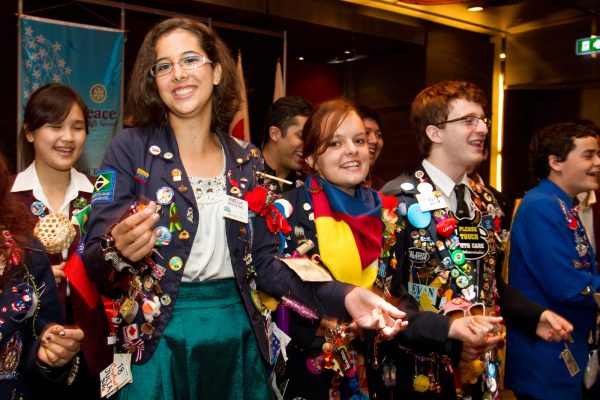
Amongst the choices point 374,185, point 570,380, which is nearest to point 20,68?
point 374,185

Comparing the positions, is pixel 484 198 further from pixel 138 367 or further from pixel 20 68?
pixel 20 68

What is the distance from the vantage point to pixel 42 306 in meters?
1.77

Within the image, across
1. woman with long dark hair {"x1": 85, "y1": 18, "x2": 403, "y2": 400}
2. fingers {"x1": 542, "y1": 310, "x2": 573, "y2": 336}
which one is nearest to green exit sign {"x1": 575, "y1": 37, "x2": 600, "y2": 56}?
fingers {"x1": 542, "y1": 310, "x2": 573, "y2": 336}

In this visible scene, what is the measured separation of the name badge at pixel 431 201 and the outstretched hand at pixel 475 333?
550mm

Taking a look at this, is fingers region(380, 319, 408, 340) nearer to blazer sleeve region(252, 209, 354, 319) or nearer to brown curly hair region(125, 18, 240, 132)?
blazer sleeve region(252, 209, 354, 319)

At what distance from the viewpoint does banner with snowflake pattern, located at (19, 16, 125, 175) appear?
16.4 feet

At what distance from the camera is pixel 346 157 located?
2.37 m

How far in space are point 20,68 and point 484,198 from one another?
4080 millimetres

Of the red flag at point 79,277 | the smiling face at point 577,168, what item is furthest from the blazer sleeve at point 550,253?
the red flag at point 79,277

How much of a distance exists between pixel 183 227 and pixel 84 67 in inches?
164

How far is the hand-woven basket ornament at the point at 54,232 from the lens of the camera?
6.94ft

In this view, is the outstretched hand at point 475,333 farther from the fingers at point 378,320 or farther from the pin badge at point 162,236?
the pin badge at point 162,236

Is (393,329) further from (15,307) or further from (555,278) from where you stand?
(555,278)

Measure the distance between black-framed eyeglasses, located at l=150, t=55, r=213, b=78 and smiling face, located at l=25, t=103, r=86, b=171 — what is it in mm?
1408
